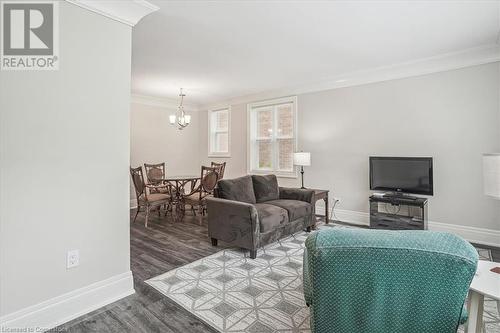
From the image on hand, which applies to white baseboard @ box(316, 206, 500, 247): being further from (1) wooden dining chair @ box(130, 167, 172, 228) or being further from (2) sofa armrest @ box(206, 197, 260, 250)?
(1) wooden dining chair @ box(130, 167, 172, 228)

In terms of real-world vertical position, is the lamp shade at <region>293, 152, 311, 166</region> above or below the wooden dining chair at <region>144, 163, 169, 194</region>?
above

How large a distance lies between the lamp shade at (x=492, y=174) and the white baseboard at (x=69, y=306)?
2761 mm

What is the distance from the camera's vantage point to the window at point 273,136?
550 cm

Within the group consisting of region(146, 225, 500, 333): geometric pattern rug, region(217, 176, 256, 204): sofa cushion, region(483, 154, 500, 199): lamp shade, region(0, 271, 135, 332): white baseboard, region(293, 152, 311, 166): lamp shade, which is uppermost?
region(293, 152, 311, 166): lamp shade

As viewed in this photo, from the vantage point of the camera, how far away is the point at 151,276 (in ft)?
8.70

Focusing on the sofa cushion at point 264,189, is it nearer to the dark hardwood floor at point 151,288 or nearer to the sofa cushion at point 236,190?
the sofa cushion at point 236,190

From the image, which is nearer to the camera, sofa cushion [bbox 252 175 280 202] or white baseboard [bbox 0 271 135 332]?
white baseboard [bbox 0 271 135 332]

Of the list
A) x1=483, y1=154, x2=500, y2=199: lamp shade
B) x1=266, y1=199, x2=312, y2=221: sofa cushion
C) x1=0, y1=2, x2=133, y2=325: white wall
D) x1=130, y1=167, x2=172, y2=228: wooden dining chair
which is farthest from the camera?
x1=130, y1=167, x2=172, y2=228: wooden dining chair

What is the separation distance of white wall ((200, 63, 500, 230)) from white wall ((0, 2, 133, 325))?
3.60 meters

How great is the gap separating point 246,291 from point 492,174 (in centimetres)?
199

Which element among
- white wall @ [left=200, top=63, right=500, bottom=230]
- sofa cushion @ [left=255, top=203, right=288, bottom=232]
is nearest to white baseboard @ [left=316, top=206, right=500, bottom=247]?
white wall @ [left=200, top=63, right=500, bottom=230]

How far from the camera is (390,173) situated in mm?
4043

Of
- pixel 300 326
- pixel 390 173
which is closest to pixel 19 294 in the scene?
pixel 300 326

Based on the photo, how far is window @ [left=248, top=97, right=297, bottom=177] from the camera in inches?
216
